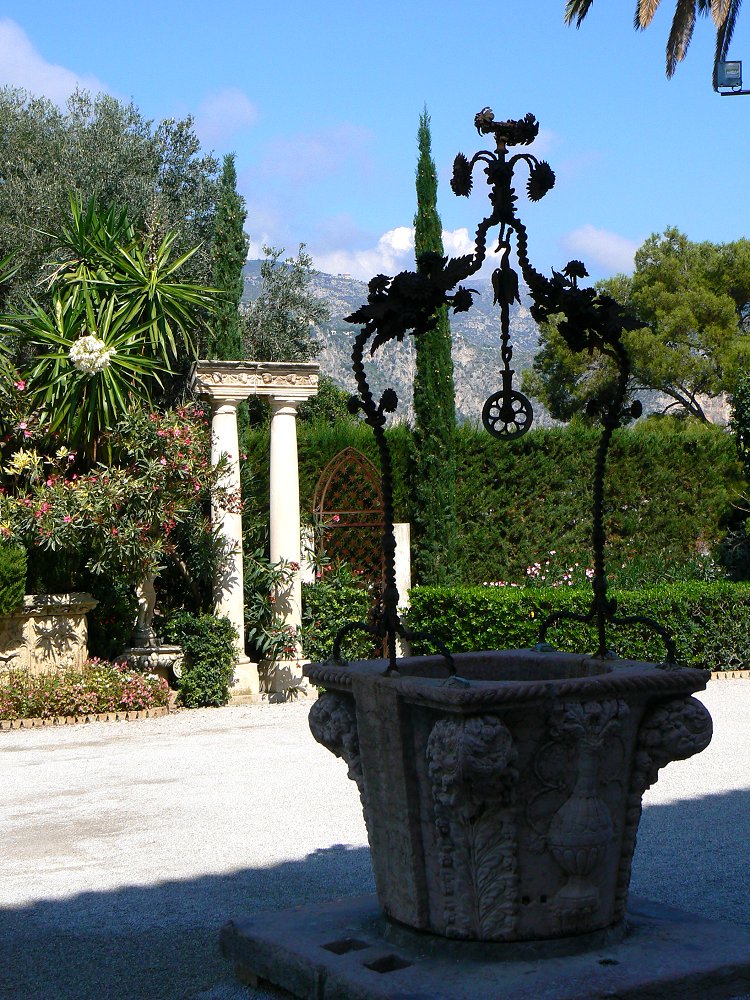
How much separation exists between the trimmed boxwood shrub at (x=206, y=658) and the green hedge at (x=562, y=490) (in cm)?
167

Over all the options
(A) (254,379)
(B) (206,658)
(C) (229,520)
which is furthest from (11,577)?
(A) (254,379)

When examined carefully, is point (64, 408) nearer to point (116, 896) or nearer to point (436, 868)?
point (116, 896)

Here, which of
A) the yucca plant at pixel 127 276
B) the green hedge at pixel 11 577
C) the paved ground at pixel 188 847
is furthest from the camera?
the yucca plant at pixel 127 276

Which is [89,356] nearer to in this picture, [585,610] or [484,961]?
[585,610]

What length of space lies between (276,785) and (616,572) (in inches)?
276

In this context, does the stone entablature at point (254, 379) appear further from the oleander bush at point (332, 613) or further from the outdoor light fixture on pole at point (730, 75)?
the outdoor light fixture on pole at point (730, 75)

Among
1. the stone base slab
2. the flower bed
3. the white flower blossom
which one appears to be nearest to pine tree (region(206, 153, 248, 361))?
the white flower blossom

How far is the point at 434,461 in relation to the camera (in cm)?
1250

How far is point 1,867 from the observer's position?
5668 mm

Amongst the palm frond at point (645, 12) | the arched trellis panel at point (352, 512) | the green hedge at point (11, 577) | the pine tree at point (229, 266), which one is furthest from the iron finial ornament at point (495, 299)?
the palm frond at point (645, 12)

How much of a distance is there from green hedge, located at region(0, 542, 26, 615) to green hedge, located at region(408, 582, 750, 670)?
13.0 ft

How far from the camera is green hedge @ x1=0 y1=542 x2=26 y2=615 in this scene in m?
9.84

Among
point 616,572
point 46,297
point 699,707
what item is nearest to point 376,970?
point 699,707

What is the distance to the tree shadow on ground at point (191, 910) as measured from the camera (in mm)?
4070
